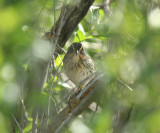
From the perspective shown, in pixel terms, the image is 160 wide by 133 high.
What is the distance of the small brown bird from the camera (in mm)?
4973

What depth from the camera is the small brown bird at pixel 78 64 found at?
4.97 meters

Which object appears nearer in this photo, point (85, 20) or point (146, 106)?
point (146, 106)

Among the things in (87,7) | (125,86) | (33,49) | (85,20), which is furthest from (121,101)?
(85,20)

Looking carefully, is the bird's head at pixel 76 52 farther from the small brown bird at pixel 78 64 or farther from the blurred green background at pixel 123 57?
the blurred green background at pixel 123 57

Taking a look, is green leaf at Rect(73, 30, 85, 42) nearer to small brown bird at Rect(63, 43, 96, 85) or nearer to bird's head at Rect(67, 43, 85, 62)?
bird's head at Rect(67, 43, 85, 62)

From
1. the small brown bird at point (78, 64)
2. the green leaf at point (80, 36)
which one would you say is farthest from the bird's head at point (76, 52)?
the green leaf at point (80, 36)

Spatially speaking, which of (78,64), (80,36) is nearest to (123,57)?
(80,36)

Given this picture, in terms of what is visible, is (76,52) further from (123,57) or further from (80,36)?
(123,57)

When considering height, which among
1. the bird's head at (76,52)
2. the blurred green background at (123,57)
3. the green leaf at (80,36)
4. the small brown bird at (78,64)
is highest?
the blurred green background at (123,57)

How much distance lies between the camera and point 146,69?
1248 mm

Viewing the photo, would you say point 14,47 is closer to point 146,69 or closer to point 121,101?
point 146,69

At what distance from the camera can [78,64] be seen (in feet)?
16.7

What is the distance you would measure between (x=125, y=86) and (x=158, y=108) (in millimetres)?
642

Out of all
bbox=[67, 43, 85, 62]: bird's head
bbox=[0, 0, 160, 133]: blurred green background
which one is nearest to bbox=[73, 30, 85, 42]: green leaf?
bbox=[67, 43, 85, 62]: bird's head
